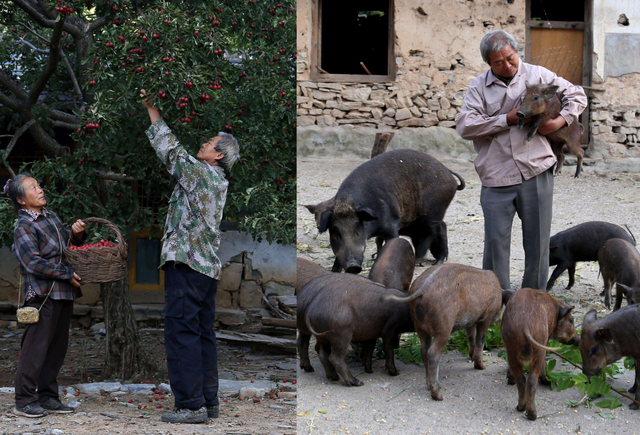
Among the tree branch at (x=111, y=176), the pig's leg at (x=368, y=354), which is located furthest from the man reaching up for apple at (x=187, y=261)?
the tree branch at (x=111, y=176)

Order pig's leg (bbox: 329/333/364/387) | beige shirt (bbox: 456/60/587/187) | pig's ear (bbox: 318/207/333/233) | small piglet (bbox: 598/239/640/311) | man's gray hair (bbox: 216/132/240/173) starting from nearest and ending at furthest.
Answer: pig's leg (bbox: 329/333/364/387) < man's gray hair (bbox: 216/132/240/173) < beige shirt (bbox: 456/60/587/187) < small piglet (bbox: 598/239/640/311) < pig's ear (bbox: 318/207/333/233)

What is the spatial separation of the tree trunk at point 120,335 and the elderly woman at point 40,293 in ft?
7.25

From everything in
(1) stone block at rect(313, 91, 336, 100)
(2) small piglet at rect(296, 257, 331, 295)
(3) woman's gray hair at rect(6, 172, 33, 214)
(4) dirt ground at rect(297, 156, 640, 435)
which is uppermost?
(1) stone block at rect(313, 91, 336, 100)

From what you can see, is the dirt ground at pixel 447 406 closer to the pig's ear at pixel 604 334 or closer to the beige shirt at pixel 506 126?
the pig's ear at pixel 604 334

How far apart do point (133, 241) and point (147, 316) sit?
963 mm

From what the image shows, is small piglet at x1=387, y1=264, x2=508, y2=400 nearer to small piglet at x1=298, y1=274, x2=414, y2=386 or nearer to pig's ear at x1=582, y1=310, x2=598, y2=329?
small piglet at x1=298, y1=274, x2=414, y2=386

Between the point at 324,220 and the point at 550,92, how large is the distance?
201cm

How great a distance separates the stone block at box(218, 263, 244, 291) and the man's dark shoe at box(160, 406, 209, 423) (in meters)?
5.07

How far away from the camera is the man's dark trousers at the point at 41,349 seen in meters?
4.40

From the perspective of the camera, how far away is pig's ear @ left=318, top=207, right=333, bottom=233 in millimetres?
5617

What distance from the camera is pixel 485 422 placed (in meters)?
3.48

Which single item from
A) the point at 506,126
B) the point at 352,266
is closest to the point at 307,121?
the point at 352,266

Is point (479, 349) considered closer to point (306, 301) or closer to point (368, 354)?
point (368, 354)

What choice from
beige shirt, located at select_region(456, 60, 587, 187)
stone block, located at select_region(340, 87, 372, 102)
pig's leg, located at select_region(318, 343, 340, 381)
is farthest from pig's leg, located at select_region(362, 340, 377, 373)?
stone block, located at select_region(340, 87, 372, 102)
